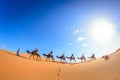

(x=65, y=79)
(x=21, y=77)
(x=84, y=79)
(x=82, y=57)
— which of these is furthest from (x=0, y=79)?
(x=82, y=57)

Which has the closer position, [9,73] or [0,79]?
[0,79]

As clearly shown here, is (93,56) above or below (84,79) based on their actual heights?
above

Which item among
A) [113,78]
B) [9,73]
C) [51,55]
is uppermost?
[51,55]

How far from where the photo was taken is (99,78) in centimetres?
959

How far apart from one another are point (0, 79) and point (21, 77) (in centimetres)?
151

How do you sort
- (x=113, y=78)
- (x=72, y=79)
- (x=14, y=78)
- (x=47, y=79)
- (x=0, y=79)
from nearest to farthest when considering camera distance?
1. (x=0, y=79)
2. (x=14, y=78)
3. (x=113, y=78)
4. (x=47, y=79)
5. (x=72, y=79)

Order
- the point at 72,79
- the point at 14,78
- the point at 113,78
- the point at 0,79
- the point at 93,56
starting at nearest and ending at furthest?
the point at 0,79, the point at 14,78, the point at 113,78, the point at 72,79, the point at 93,56

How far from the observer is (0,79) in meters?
7.48

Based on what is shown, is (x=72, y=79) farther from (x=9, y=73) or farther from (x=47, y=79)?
(x=9, y=73)

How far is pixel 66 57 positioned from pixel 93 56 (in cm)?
617

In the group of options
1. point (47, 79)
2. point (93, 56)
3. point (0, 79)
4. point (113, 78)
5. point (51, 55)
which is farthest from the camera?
point (93, 56)

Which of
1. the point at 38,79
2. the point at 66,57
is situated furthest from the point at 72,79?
the point at 66,57

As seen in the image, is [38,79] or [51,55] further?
[51,55]

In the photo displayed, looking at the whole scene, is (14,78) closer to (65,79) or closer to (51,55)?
(65,79)
